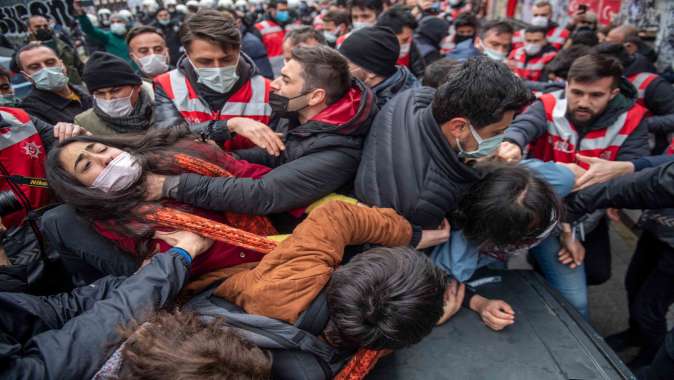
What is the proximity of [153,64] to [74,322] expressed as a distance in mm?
3009

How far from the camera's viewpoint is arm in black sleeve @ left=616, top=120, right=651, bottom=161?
2.39 m

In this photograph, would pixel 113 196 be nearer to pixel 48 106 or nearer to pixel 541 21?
pixel 48 106

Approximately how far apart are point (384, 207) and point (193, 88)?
1.48m

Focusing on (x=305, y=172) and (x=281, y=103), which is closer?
(x=305, y=172)

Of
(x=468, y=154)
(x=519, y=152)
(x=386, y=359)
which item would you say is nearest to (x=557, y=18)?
(x=519, y=152)

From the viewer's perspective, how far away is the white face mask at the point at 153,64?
3.56 metres

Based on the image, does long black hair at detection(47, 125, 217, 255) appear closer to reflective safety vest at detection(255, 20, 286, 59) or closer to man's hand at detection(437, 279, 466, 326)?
man's hand at detection(437, 279, 466, 326)

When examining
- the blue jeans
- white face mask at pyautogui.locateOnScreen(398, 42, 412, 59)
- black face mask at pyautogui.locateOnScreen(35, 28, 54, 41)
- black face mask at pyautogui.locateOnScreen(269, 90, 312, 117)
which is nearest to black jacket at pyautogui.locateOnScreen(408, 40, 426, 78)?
white face mask at pyautogui.locateOnScreen(398, 42, 412, 59)

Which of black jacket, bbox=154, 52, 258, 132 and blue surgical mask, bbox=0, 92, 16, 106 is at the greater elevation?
black jacket, bbox=154, 52, 258, 132

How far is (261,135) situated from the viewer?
6.08ft

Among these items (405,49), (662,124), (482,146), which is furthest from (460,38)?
(482,146)

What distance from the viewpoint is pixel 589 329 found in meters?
1.73

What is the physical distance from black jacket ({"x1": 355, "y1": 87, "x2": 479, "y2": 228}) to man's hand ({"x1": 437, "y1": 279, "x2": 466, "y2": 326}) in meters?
0.39

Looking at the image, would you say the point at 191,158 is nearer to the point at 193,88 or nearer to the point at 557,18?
the point at 193,88
